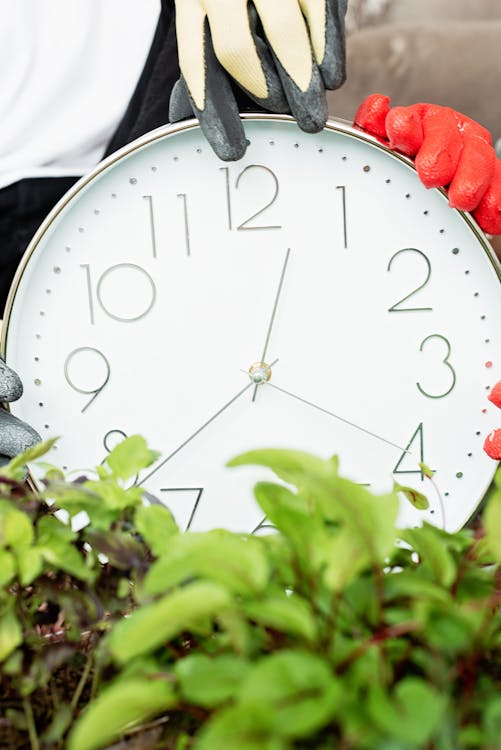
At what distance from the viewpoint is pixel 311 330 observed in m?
0.78

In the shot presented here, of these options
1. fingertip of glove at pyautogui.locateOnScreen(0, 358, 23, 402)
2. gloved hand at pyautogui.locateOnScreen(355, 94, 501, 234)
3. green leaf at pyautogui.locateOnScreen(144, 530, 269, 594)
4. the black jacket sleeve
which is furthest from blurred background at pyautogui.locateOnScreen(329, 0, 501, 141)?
green leaf at pyautogui.locateOnScreen(144, 530, 269, 594)

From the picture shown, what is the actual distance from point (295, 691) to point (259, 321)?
1.95ft

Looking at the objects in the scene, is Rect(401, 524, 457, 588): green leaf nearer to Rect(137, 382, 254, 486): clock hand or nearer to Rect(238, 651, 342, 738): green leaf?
Rect(238, 651, 342, 738): green leaf

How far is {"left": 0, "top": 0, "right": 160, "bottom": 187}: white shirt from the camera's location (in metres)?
0.93

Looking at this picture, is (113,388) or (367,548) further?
(113,388)

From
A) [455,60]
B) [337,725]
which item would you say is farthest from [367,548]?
[455,60]

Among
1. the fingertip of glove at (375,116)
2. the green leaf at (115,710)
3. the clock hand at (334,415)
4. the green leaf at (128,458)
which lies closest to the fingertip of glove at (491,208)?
the fingertip of glove at (375,116)

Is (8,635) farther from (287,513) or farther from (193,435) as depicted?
(193,435)

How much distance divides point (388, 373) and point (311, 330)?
8cm

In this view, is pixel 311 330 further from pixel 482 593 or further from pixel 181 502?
pixel 482 593

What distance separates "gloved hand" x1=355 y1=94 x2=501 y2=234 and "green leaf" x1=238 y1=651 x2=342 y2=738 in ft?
1.89

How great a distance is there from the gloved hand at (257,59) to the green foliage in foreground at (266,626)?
1.51ft

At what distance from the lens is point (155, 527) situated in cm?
29

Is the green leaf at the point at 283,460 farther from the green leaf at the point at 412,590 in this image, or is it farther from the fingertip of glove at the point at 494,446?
the fingertip of glove at the point at 494,446
